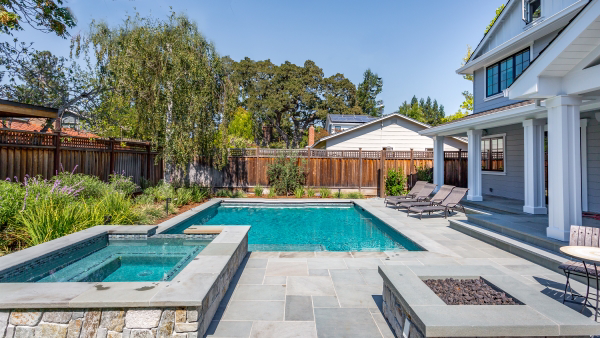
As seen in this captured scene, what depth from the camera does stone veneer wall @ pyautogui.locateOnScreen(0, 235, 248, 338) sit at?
2.59 metres

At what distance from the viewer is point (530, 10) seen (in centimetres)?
932

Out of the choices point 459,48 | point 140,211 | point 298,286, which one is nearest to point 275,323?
point 298,286

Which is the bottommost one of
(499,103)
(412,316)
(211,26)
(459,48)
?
(412,316)

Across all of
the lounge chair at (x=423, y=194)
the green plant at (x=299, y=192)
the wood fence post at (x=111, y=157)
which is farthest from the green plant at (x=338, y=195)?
the wood fence post at (x=111, y=157)

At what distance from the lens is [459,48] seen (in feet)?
74.1

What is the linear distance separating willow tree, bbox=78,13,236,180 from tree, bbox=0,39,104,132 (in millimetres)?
1952

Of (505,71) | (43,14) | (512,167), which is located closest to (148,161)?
(43,14)

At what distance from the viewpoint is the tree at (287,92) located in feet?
111

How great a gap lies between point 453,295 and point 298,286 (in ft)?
6.12

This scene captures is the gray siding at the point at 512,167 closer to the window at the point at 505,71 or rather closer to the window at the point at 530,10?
the window at the point at 505,71

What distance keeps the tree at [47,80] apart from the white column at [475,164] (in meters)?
14.1

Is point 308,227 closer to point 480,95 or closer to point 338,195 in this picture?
point 338,195

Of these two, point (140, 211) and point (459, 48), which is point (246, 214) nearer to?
point (140, 211)

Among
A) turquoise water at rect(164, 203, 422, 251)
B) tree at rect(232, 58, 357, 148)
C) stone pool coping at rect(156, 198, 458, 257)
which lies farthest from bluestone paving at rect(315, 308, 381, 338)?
tree at rect(232, 58, 357, 148)
